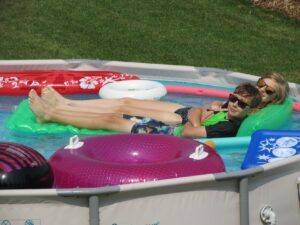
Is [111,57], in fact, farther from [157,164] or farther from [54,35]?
[157,164]

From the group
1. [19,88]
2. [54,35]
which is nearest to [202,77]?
[19,88]

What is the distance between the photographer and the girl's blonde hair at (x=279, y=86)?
630 cm

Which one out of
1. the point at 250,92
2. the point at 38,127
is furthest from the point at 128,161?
the point at 38,127

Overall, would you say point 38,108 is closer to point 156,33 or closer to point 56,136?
point 56,136

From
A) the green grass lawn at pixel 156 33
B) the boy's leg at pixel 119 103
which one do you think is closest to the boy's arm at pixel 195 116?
the boy's leg at pixel 119 103

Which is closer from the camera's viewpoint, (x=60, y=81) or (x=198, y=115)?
(x=198, y=115)

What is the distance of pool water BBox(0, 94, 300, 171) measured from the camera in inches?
→ 225

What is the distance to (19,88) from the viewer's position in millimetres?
7449

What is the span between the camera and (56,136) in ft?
20.7

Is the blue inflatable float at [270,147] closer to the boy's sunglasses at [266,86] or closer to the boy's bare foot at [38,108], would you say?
the boy's sunglasses at [266,86]

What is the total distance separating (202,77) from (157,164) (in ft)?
11.3

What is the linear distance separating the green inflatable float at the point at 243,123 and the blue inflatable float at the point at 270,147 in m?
0.53

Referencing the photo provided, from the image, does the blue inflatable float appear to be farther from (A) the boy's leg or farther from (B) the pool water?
(A) the boy's leg

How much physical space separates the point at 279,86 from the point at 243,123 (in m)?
0.50
